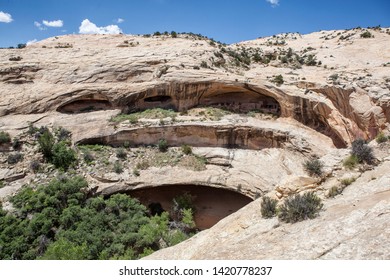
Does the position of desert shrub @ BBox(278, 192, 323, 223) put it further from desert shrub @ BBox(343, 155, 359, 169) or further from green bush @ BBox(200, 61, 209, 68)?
green bush @ BBox(200, 61, 209, 68)

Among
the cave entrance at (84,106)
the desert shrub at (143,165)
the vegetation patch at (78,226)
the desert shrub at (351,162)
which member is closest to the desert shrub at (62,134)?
the cave entrance at (84,106)

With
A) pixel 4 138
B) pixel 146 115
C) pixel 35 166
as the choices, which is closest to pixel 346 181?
pixel 146 115

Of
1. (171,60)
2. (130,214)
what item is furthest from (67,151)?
(171,60)

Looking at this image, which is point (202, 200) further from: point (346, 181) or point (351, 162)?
point (346, 181)

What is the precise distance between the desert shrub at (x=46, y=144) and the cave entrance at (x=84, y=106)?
3287 mm

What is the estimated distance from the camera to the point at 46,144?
59.7ft

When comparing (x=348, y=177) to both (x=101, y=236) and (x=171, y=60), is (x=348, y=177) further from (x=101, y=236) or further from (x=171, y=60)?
(x=171, y=60)

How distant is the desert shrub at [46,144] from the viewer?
18266mm

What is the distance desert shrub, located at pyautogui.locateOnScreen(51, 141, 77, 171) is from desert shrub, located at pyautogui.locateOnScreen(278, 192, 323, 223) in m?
15.8

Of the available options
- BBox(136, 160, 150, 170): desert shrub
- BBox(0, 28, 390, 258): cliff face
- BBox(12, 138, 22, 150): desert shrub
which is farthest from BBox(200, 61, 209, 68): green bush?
BBox(12, 138, 22, 150): desert shrub

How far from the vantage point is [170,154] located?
19.7 metres

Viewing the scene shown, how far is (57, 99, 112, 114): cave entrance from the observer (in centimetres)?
2162
